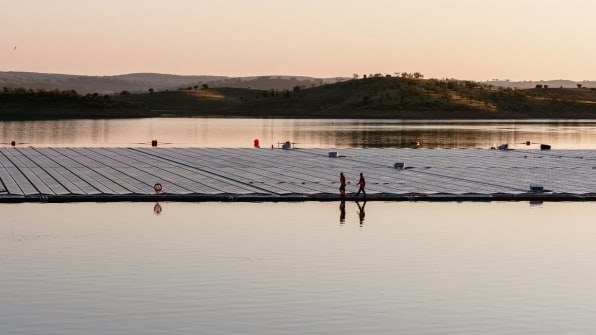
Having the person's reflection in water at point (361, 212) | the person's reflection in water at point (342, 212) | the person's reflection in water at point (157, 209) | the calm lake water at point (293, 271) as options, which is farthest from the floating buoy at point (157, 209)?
the person's reflection in water at point (361, 212)

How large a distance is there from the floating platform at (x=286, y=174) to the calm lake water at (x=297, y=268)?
2.00 meters

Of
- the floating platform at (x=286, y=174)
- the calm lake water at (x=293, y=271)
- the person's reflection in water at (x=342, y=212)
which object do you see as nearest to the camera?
the calm lake water at (x=293, y=271)

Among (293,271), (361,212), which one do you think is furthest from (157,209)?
(293,271)

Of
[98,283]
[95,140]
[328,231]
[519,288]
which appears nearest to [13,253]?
[98,283]

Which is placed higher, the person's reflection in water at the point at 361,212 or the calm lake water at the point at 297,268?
the calm lake water at the point at 297,268

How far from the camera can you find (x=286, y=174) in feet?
183

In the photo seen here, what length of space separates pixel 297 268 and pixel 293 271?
403mm

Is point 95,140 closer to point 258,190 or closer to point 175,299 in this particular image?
point 258,190

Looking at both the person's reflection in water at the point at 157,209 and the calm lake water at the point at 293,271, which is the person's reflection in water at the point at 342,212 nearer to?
the calm lake water at the point at 293,271

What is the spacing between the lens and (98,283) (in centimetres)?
2559

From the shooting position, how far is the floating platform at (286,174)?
4512 cm

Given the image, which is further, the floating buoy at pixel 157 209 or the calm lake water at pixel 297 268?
the floating buoy at pixel 157 209

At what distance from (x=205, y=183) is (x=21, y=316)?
28.1 meters

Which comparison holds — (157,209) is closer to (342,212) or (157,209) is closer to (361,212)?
(342,212)
